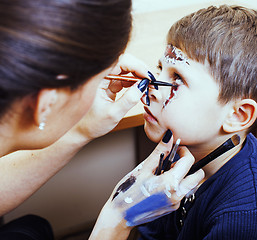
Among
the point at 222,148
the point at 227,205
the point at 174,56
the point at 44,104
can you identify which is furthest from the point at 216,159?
the point at 44,104

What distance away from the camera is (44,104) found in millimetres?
517

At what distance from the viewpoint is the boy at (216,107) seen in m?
0.73

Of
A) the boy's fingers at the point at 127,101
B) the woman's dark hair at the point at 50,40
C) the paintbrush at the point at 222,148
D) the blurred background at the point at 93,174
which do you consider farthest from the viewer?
the blurred background at the point at 93,174

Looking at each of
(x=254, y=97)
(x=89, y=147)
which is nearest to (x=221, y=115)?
(x=254, y=97)

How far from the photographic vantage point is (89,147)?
1509 mm

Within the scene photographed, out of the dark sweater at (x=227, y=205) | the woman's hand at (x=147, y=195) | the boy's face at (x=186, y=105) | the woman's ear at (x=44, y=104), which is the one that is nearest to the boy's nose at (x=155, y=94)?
the boy's face at (x=186, y=105)

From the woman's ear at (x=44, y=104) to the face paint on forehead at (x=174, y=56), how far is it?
0.37m

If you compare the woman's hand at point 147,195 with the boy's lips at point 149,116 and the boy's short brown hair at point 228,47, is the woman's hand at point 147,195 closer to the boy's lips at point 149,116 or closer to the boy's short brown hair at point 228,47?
the boy's lips at point 149,116

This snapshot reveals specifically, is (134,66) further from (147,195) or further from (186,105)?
(147,195)

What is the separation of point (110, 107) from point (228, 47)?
299 mm

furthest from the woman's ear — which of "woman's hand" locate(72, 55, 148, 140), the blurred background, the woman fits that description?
the blurred background

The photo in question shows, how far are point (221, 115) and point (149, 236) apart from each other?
1.37 ft

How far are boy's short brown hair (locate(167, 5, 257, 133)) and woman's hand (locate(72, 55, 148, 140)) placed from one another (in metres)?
0.14

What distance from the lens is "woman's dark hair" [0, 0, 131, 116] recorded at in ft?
1.46
